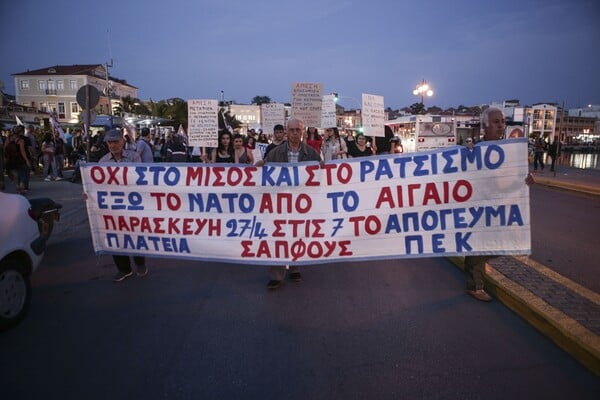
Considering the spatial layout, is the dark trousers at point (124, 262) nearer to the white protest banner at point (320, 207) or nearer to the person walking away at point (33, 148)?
the white protest banner at point (320, 207)

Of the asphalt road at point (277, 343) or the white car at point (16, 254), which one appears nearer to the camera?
the asphalt road at point (277, 343)

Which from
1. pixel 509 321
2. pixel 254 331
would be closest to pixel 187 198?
pixel 254 331

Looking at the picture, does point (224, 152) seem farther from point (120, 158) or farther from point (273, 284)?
point (273, 284)

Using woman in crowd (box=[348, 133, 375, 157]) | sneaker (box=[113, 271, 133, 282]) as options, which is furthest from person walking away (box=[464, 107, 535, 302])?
woman in crowd (box=[348, 133, 375, 157])

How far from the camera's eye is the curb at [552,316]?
10.6 ft

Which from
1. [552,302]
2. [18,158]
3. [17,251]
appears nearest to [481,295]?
[552,302]

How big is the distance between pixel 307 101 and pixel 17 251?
23.6 ft

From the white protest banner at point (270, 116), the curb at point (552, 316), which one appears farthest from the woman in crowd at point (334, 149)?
the curb at point (552, 316)

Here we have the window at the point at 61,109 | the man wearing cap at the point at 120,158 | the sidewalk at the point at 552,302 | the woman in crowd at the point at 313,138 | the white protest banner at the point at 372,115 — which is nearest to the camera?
the sidewalk at the point at 552,302

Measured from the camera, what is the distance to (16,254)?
409cm

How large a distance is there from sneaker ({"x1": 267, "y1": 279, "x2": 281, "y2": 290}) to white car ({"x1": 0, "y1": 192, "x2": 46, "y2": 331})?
2.45 meters

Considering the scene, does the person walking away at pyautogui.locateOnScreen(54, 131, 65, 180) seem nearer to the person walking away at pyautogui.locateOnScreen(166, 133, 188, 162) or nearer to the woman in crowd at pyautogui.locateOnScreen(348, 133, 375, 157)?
the person walking away at pyautogui.locateOnScreen(166, 133, 188, 162)

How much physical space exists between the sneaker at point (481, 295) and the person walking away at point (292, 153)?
1.99m

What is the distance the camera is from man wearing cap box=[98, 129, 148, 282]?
5.10m
